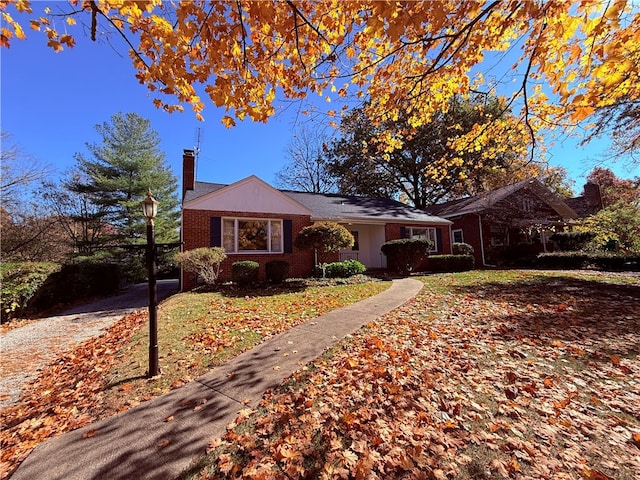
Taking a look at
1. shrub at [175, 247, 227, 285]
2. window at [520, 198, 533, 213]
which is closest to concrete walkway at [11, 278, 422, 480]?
shrub at [175, 247, 227, 285]

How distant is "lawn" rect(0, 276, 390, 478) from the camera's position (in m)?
3.14

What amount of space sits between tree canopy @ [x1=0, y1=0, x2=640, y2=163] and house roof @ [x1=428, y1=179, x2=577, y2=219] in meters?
16.0

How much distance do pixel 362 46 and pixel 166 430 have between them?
5.67 m

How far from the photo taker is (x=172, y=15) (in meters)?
3.61

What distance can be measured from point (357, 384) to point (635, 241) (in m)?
15.2

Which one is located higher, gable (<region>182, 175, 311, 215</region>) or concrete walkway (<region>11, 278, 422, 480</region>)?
gable (<region>182, 175, 311, 215</region>)

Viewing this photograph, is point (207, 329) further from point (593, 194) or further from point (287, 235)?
point (593, 194)

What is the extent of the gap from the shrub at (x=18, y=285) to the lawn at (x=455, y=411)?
948 centimetres

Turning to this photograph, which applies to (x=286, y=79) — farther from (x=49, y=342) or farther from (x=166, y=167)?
(x=166, y=167)

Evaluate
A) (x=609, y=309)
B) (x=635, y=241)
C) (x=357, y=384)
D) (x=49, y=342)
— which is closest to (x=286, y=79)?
(x=357, y=384)

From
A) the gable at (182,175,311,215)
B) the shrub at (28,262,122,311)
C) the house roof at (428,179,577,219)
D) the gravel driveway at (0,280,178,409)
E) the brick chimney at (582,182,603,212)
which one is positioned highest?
the brick chimney at (582,182,603,212)

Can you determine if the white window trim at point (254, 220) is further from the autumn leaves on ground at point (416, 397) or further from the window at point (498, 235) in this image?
the window at point (498, 235)

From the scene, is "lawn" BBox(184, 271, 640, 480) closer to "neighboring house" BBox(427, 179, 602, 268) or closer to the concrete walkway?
the concrete walkway

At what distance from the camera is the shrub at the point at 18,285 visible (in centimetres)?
785
